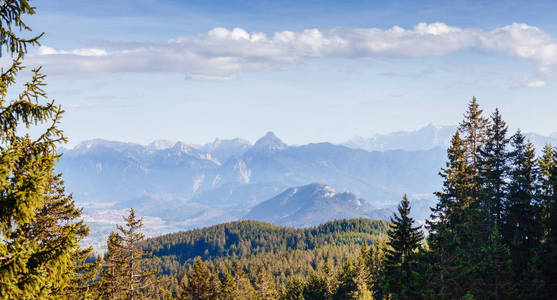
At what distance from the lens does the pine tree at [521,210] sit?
1284 inches

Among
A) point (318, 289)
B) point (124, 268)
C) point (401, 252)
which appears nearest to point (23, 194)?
point (124, 268)

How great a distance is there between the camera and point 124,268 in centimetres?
2964

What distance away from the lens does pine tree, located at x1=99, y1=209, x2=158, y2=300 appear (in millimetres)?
28141

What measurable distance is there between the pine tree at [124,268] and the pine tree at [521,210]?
2878cm

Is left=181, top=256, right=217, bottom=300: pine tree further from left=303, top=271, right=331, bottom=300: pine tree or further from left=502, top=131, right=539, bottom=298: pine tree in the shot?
left=303, top=271, right=331, bottom=300: pine tree

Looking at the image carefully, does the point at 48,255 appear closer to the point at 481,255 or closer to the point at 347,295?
the point at 481,255

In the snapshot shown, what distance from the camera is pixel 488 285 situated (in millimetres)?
27484

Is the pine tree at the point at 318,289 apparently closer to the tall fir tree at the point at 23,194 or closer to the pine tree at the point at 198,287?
the pine tree at the point at 198,287

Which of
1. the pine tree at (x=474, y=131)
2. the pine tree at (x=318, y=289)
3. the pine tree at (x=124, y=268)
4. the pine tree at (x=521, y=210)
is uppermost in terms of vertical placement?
the pine tree at (x=474, y=131)

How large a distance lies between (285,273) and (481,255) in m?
162

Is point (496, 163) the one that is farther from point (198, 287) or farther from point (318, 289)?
point (318, 289)

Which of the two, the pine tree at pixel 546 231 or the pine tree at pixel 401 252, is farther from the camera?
the pine tree at pixel 401 252

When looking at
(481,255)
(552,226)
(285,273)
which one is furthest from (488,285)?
(285,273)

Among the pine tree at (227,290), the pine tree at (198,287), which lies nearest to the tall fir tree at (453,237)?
the pine tree at (198,287)
